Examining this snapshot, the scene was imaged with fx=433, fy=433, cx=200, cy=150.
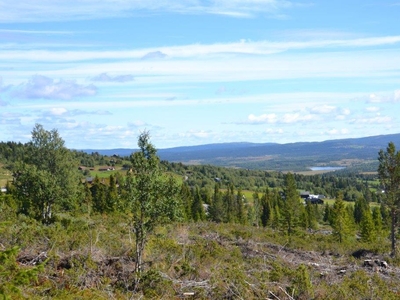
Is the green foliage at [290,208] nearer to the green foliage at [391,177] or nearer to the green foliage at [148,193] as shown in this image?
the green foliage at [391,177]

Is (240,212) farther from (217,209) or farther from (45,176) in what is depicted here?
(45,176)

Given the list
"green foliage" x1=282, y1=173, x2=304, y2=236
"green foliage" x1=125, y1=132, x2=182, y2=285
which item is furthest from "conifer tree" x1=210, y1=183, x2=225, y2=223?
"green foliage" x1=125, y1=132, x2=182, y2=285

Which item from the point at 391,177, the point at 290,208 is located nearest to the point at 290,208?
the point at 290,208

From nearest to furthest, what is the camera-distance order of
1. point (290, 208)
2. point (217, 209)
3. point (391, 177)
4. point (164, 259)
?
point (164, 259) < point (391, 177) < point (290, 208) < point (217, 209)

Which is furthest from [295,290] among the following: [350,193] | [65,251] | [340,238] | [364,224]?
[350,193]

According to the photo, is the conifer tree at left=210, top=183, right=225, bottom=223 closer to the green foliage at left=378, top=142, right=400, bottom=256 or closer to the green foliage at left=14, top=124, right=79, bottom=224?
the green foliage at left=14, top=124, right=79, bottom=224

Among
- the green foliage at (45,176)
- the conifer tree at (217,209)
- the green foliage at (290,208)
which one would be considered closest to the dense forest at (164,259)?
the green foliage at (45,176)

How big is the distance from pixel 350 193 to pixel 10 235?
433 ft

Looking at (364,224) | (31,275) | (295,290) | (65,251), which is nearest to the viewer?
(31,275)

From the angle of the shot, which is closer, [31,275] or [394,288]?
[31,275]

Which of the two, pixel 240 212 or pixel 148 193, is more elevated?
pixel 148 193

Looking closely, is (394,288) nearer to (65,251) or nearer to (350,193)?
(65,251)

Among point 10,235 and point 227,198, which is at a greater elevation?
point 10,235

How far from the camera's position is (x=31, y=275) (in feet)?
25.9
